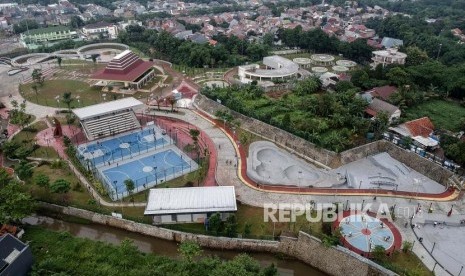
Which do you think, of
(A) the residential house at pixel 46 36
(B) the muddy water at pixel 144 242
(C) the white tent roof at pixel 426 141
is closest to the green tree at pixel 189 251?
(B) the muddy water at pixel 144 242

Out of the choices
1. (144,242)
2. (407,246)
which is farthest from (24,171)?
(407,246)

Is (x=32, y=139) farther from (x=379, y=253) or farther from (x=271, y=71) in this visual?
(x=379, y=253)

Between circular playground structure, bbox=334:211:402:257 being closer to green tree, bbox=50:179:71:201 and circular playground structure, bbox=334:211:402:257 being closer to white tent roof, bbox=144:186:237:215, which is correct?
white tent roof, bbox=144:186:237:215

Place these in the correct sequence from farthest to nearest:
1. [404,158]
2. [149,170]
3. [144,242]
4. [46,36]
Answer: [46,36]
[404,158]
[149,170]
[144,242]

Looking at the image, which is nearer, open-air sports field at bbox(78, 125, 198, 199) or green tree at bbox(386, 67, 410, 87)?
open-air sports field at bbox(78, 125, 198, 199)

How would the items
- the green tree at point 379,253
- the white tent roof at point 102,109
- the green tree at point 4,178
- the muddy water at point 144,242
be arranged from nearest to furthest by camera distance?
the green tree at point 379,253, the muddy water at point 144,242, the green tree at point 4,178, the white tent roof at point 102,109

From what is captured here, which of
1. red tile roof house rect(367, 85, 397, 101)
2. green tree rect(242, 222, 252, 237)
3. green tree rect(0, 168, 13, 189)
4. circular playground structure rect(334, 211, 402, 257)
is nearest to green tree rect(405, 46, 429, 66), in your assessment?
red tile roof house rect(367, 85, 397, 101)

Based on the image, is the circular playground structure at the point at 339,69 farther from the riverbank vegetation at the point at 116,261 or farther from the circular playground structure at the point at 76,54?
the riverbank vegetation at the point at 116,261
